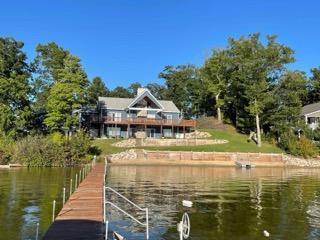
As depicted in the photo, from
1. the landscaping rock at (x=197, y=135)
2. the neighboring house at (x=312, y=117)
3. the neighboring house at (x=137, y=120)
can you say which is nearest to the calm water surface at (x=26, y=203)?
the neighboring house at (x=137, y=120)

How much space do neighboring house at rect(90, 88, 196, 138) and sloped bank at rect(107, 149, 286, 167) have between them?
14.5 metres

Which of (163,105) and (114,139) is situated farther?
(163,105)

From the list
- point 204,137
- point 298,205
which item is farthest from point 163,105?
point 298,205

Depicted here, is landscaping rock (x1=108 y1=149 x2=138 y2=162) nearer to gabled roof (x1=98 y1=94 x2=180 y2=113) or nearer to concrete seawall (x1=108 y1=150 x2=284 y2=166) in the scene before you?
concrete seawall (x1=108 y1=150 x2=284 y2=166)

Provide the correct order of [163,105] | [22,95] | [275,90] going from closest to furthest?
[22,95] < [275,90] < [163,105]

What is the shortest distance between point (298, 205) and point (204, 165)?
118ft

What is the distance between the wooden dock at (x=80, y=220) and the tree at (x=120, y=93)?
346 ft

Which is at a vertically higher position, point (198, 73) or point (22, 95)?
point (198, 73)

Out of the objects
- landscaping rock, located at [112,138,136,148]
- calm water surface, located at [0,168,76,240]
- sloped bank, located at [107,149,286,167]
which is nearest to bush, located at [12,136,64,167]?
sloped bank, located at [107,149,286,167]

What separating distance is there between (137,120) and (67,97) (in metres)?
14.6

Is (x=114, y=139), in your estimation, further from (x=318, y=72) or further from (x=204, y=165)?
(x=318, y=72)

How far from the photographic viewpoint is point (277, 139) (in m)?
81.2

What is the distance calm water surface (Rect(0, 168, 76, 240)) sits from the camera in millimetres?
18167

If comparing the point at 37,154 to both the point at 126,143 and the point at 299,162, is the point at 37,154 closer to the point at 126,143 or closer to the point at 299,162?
the point at 126,143
